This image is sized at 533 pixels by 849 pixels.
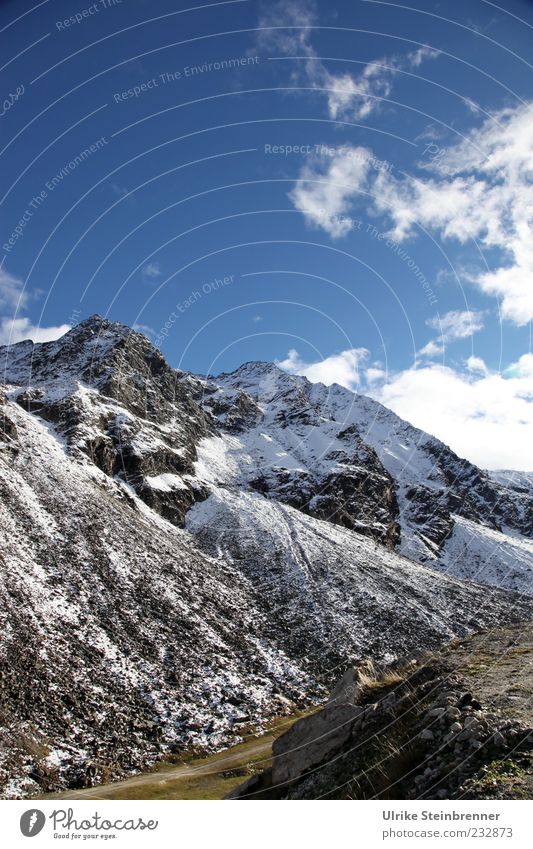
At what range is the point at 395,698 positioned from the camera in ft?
35.7

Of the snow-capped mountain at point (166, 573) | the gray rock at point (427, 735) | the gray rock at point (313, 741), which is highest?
the gray rock at point (427, 735)

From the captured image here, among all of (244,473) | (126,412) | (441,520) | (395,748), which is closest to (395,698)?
(395,748)

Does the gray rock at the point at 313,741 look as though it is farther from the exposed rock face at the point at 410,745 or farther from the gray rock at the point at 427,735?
the gray rock at the point at 427,735

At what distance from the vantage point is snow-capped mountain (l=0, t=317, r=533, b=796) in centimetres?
3272

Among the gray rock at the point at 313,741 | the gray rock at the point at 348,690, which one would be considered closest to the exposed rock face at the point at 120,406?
the gray rock at the point at 348,690

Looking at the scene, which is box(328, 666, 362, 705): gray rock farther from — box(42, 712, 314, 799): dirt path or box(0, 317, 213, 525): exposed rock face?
box(0, 317, 213, 525): exposed rock face

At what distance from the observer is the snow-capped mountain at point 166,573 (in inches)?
1288

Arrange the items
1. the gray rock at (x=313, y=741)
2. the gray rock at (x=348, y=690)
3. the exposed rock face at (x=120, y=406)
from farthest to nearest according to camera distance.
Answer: the exposed rock face at (x=120, y=406) < the gray rock at (x=348, y=690) < the gray rock at (x=313, y=741)

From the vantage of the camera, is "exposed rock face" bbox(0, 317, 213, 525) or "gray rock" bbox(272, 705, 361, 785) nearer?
"gray rock" bbox(272, 705, 361, 785)

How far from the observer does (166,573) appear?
6025cm

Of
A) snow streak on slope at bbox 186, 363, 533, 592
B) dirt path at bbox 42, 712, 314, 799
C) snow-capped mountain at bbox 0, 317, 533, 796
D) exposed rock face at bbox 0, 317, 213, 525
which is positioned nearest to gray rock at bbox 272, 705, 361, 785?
dirt path at bbox 42, 712, 314, 799

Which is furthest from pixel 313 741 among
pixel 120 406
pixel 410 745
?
pixel 120 406

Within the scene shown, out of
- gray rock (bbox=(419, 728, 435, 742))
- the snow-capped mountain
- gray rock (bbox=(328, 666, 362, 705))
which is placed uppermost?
gray rock (bbox=(419, 728, 435, 742))
